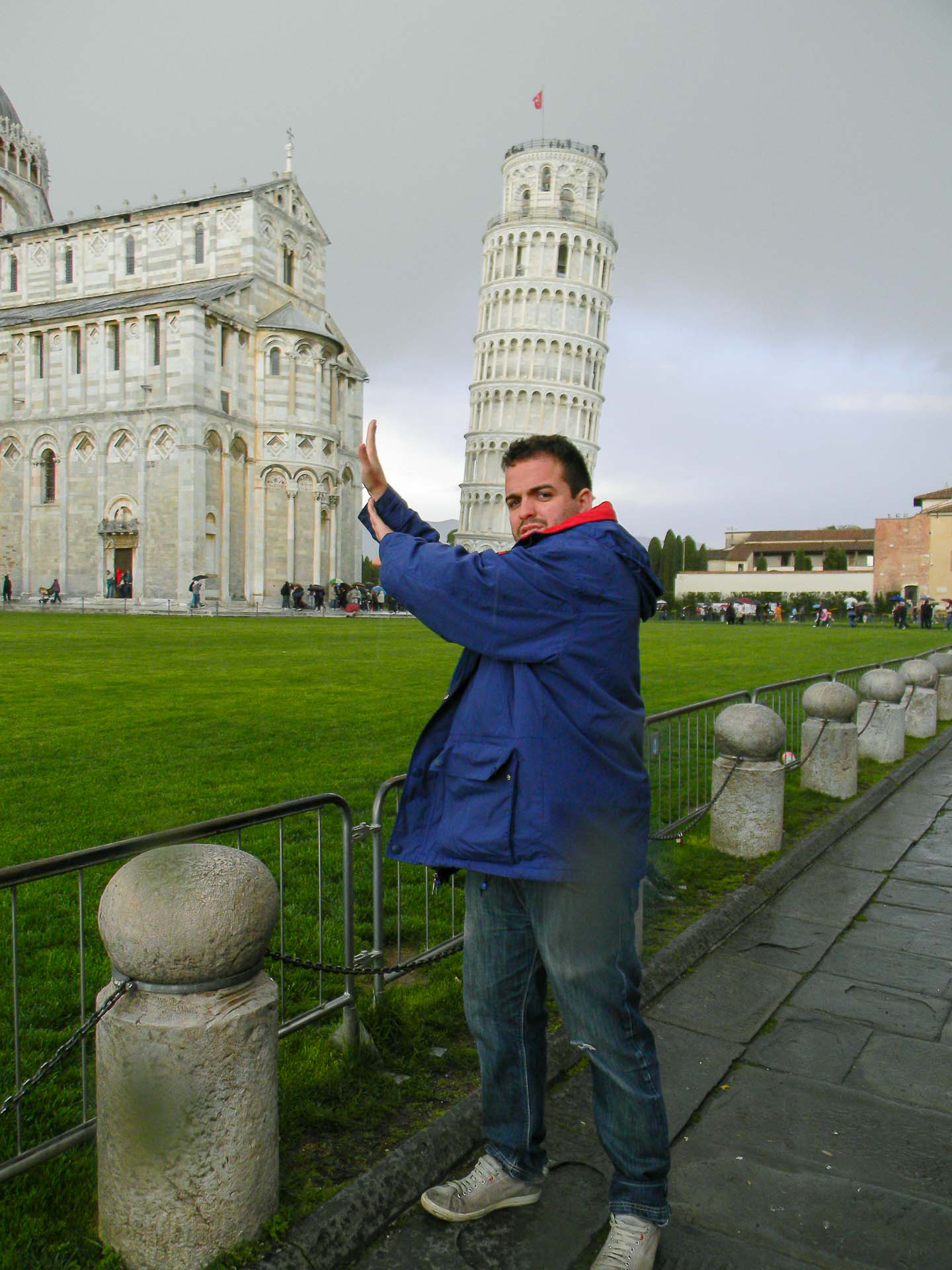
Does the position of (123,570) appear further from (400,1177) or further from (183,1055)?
(183,1055)

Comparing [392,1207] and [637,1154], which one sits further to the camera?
[392,1207]

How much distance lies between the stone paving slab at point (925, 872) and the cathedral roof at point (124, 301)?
4655 cm

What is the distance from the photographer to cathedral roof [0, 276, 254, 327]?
4753 centimetres

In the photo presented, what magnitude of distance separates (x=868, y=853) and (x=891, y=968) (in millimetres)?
2331

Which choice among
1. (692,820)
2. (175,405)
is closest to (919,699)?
(692,820)

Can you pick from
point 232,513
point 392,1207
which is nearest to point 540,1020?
point 392,1207

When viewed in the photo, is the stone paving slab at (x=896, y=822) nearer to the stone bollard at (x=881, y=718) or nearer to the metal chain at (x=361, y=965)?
the stone bollard at (x=881, y=718)

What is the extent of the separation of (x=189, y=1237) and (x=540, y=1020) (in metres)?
1.08

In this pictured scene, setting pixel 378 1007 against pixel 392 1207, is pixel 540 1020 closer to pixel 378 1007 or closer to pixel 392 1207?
pixel 392 1207

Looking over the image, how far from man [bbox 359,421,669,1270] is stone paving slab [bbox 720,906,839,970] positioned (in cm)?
251

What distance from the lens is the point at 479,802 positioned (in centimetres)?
248

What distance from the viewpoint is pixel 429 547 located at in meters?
2.49

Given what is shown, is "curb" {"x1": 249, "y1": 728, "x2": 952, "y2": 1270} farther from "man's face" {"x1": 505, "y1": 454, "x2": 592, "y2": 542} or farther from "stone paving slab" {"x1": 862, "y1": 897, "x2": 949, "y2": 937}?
"man's face" {"x1": 505, "y1": 454, "x2": 592, "y2": 542}

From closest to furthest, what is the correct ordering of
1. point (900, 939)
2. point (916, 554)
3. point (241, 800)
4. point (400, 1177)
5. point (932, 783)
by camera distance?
point (400, 1177) < point (900, 939) < point (241, 800) < point (932, 783) < point (916, 554)
